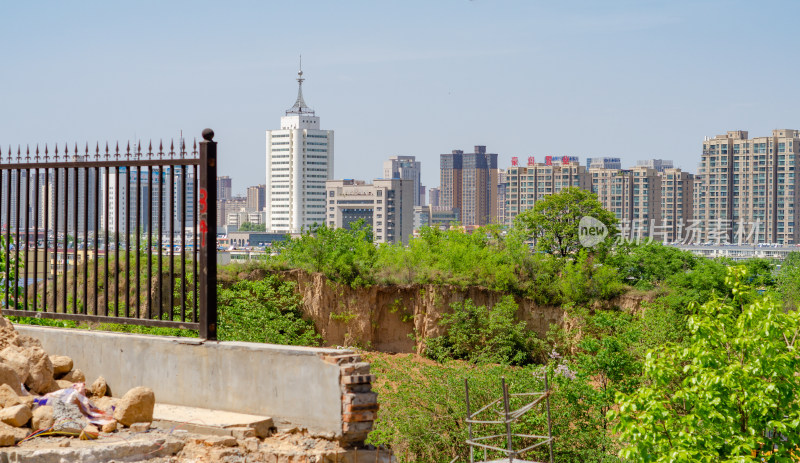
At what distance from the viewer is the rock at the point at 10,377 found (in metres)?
7.78

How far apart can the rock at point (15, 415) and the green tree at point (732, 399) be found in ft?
21.1

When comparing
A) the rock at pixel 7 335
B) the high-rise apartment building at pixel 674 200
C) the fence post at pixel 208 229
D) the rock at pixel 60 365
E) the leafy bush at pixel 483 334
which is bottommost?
the leafy bush at pixel 483 334

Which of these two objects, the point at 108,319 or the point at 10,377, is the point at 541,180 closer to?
the point at 108,319

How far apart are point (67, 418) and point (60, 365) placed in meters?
1.47

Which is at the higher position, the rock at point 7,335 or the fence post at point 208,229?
the fence post at point 208,229

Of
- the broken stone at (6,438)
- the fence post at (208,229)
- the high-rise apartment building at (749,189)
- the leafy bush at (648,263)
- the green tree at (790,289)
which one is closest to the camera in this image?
the broken stone at (6,438)

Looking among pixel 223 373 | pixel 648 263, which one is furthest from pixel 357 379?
pixel 648 263

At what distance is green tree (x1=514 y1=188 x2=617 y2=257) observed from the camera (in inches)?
1746

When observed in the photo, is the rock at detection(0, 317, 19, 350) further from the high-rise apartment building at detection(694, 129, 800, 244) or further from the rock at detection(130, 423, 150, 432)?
the high-rise apartment building at detection(694, 129, 800, 244)

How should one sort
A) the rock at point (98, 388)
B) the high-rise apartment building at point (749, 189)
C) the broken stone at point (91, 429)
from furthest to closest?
the high-rise apartment building at point (749, 189)
the rock at point (98, 388)
the broken stone at point (91, 429)

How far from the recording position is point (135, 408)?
779 centimetres

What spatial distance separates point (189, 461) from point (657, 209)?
19619 centimetres

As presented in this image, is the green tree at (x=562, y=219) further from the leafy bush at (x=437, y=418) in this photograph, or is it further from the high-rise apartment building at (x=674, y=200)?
the high-rise apartment building at (x=674, y=200)

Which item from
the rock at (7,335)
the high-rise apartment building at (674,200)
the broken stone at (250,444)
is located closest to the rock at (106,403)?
the rock at (7,335)
